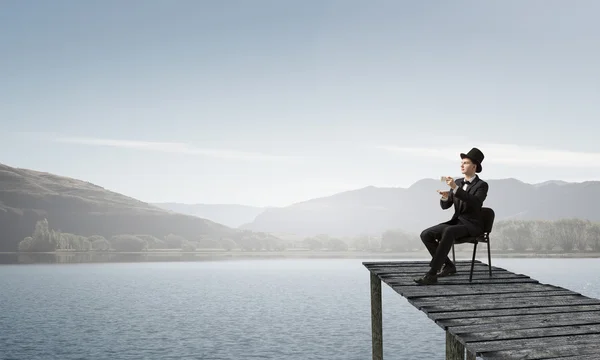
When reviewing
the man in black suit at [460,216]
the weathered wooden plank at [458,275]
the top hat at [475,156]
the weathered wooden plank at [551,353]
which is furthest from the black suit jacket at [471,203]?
the weathered wooden plank at [551,353]

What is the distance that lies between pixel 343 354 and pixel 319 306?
29235 millimetres

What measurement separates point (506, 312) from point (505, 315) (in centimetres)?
22

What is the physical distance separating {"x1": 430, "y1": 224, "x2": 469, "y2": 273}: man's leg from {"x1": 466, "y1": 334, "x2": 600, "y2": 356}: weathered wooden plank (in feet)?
11.7

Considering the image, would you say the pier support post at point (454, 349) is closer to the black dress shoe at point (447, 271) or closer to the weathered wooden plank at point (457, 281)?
the weathered wooden plank at point (457, 281)

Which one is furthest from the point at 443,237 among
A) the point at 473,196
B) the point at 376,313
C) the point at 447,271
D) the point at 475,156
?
the point at 376,313

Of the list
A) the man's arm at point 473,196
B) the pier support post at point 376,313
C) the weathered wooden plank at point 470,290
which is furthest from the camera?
the pier support post at point 376,313

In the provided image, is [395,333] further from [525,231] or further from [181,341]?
[525,231]

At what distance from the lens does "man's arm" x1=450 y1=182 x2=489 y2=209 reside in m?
11.4

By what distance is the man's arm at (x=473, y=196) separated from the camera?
1143 cm

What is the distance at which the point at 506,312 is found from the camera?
30.0 feet

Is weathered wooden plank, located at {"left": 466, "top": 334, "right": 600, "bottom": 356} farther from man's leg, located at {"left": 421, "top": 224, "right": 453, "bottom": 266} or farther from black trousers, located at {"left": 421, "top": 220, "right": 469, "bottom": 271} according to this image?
man's leg, located at {"left": 421, "top": 224, "right": 453, "bottom": 266}

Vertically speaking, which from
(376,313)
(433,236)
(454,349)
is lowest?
(376,313)

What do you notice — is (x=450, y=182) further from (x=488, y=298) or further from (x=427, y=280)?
(x=488, y=298)

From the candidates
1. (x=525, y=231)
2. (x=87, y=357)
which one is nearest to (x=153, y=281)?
(x=87, y=357)
